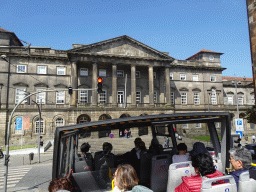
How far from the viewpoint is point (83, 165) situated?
458 centimetres

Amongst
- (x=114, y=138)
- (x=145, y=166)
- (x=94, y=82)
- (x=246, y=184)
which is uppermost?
(x=94, y=82)

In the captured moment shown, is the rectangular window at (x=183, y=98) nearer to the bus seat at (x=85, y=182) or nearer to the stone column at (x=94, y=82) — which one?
the stone column at (x=94, y=82)

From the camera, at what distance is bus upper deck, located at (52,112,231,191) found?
158 inches

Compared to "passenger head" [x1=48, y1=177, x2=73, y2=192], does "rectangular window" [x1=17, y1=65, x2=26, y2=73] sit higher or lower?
higher

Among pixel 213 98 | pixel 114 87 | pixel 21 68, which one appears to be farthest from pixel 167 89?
pixel 21 68

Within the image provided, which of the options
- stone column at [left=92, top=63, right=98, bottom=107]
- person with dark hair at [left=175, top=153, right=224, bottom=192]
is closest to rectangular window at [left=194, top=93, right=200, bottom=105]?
stone column at [left=92, top=63, right=98, bottom=107]

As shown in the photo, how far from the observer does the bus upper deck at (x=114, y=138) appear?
4.02 metres

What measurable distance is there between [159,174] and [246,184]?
7.01 feet

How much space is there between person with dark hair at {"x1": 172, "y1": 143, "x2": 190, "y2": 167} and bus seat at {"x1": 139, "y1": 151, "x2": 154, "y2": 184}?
74 centimetres

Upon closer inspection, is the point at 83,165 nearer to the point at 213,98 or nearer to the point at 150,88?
the point at 150,88

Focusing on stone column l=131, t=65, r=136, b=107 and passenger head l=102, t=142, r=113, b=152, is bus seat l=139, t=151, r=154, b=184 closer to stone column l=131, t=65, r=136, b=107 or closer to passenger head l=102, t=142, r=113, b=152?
passenger head l=102, t=142, r=113, b=152

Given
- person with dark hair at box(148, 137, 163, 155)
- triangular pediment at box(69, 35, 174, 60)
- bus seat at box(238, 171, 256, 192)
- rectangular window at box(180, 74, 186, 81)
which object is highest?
triangular pediment at box(69, 35, 174, 60)

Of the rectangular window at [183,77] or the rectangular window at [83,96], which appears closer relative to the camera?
the rectangular window at [83,96]

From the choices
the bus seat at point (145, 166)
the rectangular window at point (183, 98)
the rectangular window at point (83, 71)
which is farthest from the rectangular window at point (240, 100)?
the bus seat at point (145, 166)
